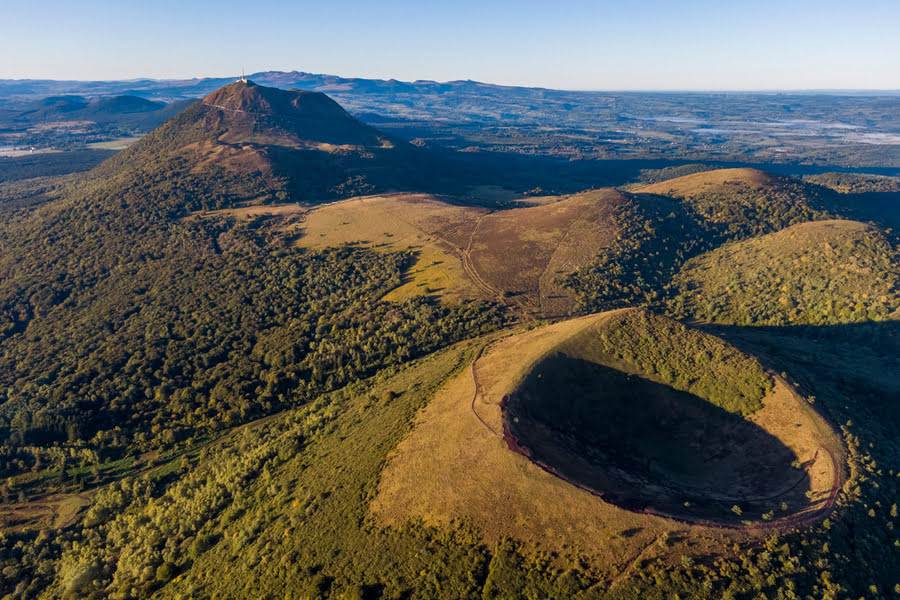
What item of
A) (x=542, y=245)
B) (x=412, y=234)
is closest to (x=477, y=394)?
(x=542, y=245)

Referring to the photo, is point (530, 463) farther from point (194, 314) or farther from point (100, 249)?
point (100, 249)

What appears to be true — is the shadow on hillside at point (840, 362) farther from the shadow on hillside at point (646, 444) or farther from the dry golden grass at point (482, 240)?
the dry golden grass at point (482, 240)

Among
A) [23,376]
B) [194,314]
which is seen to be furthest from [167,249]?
[23,376]

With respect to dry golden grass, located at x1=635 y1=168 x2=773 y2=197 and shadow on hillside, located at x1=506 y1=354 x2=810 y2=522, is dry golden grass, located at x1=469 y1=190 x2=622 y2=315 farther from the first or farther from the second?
shadow on hillside, located at x1=506 y1=354 x2=810 y2=522

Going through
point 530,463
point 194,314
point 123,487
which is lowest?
point 123,487

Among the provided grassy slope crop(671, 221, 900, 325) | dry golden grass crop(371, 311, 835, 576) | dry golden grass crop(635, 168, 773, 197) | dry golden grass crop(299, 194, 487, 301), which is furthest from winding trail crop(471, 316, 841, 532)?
dry golden grass crop(635, 168, 773, 197)

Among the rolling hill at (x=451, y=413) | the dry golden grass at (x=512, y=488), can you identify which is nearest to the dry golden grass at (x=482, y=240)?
the rolling hill at (x=451, y=413)

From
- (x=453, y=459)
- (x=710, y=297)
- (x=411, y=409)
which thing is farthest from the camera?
(x=710, y=297)

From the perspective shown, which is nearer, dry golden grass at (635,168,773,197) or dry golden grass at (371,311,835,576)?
dry golden grass at (371,311,835,576)
